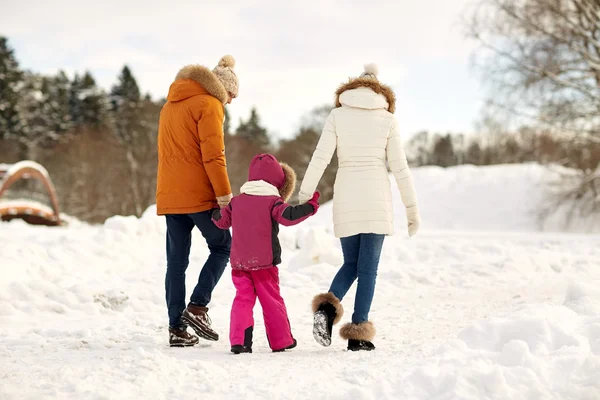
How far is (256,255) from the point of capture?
4348 millimetres

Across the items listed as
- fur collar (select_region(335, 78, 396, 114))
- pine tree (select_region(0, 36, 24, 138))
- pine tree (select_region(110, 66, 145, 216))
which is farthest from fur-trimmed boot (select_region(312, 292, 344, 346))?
pine tree (select_region(0, 36, 24, 138))

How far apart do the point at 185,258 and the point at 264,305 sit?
76cm

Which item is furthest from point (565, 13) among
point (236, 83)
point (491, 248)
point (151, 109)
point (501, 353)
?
point (151, 109)

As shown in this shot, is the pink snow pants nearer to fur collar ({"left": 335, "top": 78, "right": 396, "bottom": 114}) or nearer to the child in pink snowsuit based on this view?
the child in pink snowsuit

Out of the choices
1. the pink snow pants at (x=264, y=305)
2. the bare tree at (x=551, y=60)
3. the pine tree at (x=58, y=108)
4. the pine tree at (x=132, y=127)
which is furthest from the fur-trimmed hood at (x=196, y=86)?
the pine tree at (x=58, y=108)

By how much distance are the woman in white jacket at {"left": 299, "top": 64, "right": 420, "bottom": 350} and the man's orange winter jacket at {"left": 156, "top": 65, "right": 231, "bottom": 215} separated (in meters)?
0.71

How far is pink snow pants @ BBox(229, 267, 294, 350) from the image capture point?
437 centimetres

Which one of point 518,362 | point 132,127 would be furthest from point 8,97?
point 518,362

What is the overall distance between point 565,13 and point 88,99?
161 ft

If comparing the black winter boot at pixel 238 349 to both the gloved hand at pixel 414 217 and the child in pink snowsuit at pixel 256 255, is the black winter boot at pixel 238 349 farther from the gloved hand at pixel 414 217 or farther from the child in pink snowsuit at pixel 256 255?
the gloved hand at pixel 414 217

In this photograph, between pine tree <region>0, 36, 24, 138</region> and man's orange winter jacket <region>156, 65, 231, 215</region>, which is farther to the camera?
pine tree <region>0, 36, 24, 138</region>

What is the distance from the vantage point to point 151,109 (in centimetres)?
3444

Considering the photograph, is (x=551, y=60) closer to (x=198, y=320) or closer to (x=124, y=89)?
(x=198, y=320)

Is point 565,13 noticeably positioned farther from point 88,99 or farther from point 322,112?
point 88,99
